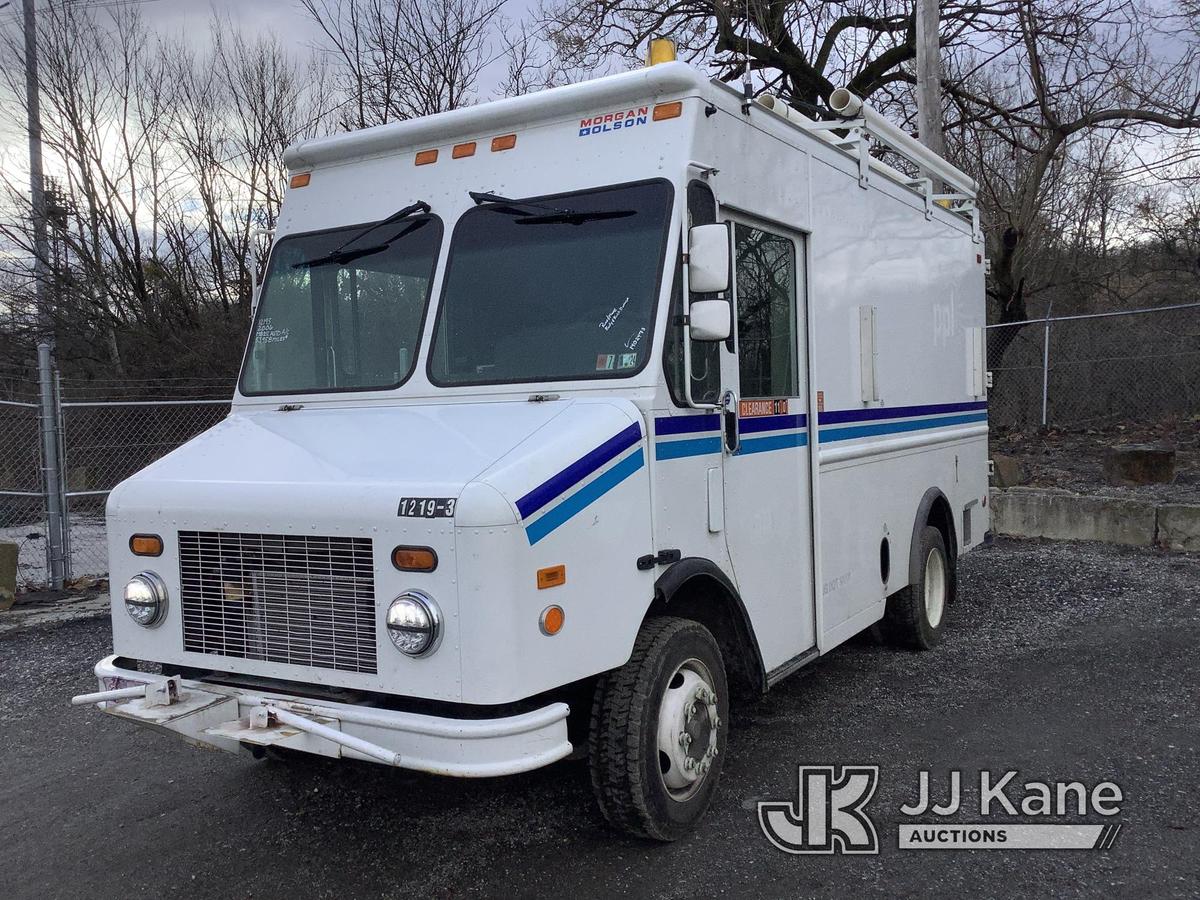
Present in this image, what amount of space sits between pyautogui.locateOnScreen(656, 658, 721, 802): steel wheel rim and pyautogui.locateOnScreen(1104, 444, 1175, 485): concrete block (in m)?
8.84

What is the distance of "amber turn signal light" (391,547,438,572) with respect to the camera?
322cm

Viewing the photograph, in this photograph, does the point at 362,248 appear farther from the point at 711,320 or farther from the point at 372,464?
the point at 711,320

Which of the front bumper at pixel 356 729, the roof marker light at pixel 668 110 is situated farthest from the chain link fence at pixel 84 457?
the roof marker light at pixel 668 110

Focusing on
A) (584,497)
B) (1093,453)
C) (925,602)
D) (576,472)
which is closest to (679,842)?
(584,497)

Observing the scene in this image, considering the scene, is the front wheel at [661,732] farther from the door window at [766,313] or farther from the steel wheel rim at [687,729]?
the door window at [766,313]

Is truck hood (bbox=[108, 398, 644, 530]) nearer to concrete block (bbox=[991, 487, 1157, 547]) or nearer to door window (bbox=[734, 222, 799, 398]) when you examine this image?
door window (bbox=[734, 222, 799, 398])

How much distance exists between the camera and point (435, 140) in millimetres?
4617

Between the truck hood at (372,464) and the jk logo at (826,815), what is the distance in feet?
5.75

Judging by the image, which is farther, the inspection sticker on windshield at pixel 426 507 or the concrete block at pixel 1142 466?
the concrete block at pixel 1142 466

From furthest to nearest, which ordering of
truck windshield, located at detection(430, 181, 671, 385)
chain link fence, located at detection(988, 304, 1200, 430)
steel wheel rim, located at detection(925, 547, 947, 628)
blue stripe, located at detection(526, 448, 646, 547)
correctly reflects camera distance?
chain link fence, located at detection(988, 304, 1200, 430) < steel wheel rim, located at detection(925, 547, 947, 628) < truck windshield, located at detection(430, 181, 671, 385) < blue stripe, located at detection(526, 448, 646, 547)

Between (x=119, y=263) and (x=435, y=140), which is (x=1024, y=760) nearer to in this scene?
(x=435, y=140)

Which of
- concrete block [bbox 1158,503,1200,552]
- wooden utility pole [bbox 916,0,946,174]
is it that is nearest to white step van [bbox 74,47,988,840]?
concrete block [bbox 1158,503,1200,552]

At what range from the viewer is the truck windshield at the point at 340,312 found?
443 cm

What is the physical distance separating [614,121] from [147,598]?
2.63 metres
